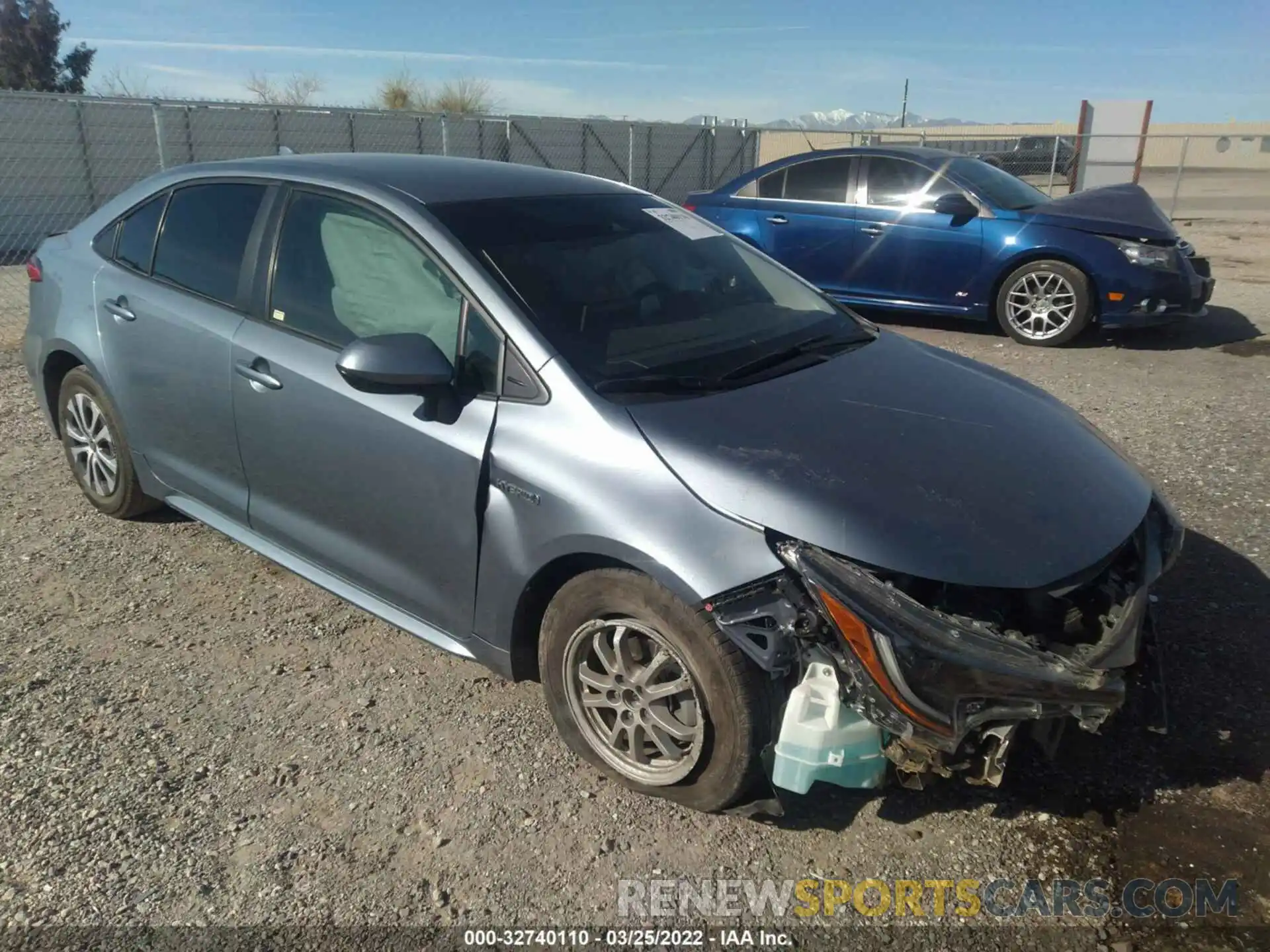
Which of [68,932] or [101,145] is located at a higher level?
[101,145]

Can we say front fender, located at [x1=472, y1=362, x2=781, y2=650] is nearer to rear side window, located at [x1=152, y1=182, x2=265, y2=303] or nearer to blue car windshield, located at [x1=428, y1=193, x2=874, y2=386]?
blue car windshield, located at [x1=428, y1=193, x2=874, y2=386]

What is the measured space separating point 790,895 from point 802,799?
364 millimetres

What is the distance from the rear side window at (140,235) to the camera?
4055mm

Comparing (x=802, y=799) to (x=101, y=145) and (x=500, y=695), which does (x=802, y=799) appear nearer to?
(x=500, y=695)

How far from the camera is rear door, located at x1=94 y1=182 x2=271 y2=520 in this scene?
Answer: 3.60 meters

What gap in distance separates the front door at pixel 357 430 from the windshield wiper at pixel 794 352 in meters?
0.79

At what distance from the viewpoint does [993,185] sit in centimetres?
853

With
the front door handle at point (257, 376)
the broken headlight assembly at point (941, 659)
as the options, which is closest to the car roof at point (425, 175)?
the front door handle at point (257, 376)

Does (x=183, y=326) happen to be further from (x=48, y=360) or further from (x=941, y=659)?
(x=941, y=659)

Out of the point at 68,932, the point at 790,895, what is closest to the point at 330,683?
the point at 68,932

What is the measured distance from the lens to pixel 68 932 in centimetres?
231

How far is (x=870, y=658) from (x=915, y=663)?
103 millimetres

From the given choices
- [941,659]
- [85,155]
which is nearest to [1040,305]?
[941,659]

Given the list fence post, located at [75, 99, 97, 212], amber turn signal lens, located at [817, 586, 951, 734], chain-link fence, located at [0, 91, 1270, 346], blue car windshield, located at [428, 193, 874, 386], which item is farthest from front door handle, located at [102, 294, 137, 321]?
fence post, located at [75, 99, 97, 212]
